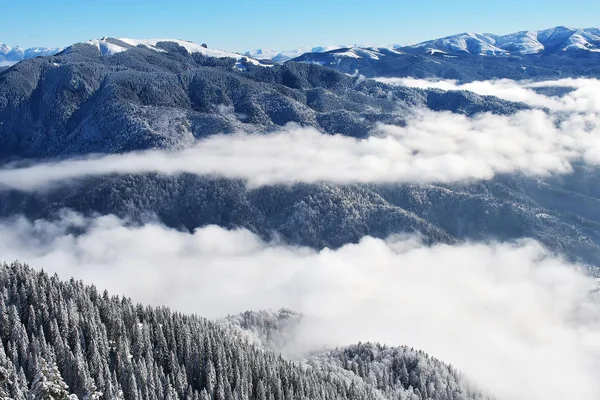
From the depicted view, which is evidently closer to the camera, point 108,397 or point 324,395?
point 108,397

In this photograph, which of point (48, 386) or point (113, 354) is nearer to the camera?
point (48, 386)

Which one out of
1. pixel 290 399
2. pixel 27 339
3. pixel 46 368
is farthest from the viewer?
pixel 290 399

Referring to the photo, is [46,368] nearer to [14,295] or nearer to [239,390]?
[14,295]

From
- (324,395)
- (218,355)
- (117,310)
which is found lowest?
(324,395)

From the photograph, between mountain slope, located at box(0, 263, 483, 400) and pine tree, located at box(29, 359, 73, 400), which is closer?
pine tree, located at box(29, 359, 73, 400)

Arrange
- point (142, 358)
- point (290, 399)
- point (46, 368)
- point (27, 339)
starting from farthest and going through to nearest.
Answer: point (290, 399) → point (142, 358) → point (27, 339) → point (46, 368)

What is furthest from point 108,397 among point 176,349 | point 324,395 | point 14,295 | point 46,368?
point 324,395

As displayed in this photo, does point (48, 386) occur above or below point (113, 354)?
below

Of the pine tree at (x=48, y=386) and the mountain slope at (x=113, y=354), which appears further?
the mountain slope at (x=113, y=354)

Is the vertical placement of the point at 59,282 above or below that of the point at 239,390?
above

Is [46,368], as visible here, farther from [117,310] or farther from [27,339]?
[117,310]
